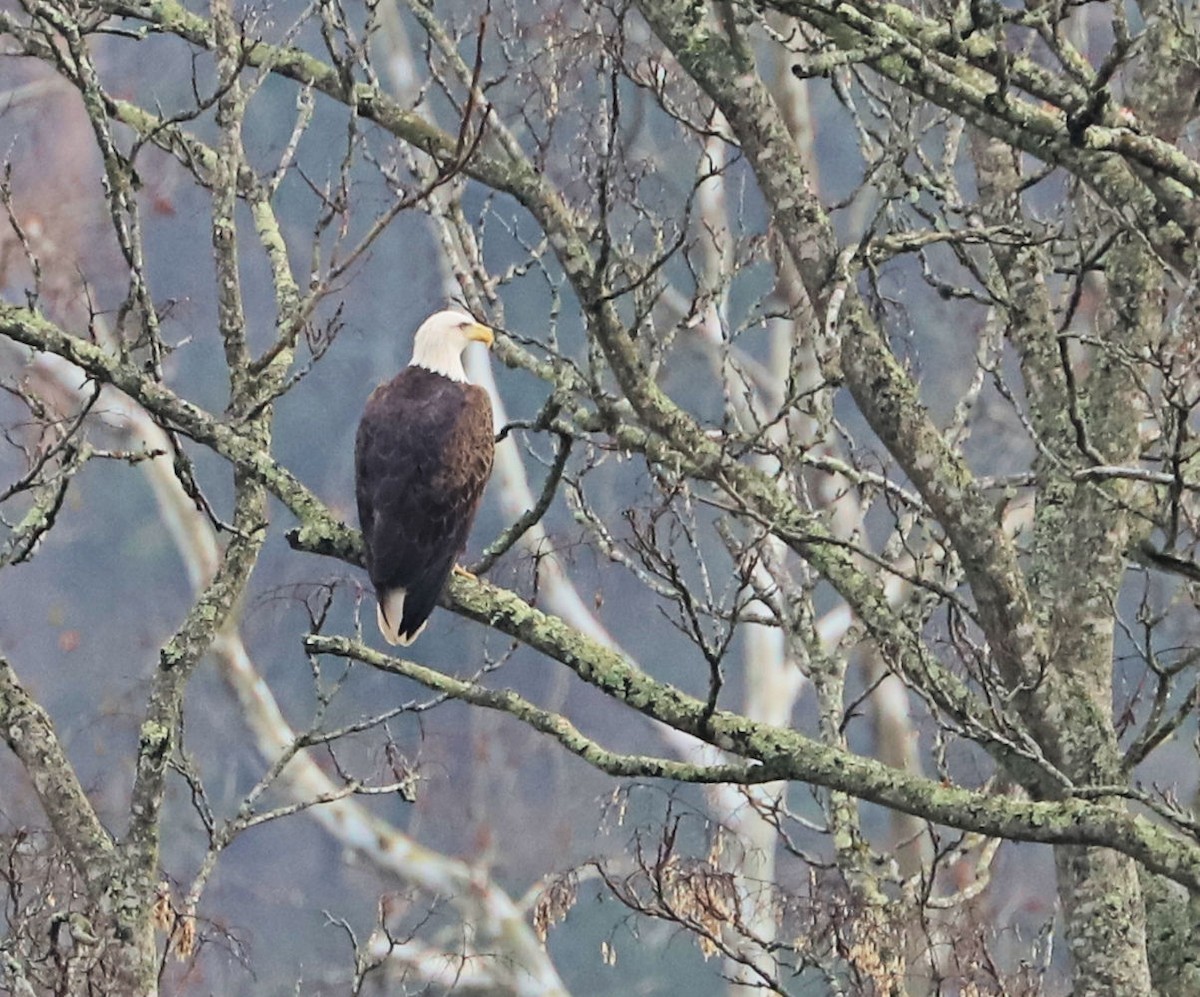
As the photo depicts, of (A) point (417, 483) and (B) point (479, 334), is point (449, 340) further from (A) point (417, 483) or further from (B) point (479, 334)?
(A) point (417, 483)

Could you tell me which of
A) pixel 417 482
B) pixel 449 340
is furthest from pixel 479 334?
pixel 417 482

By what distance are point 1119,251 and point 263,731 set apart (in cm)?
550

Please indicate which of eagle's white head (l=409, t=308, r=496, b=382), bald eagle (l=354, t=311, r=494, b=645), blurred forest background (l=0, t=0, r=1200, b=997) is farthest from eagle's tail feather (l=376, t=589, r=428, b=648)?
eagle's white head (l=409, t=308, r=496, b=382)

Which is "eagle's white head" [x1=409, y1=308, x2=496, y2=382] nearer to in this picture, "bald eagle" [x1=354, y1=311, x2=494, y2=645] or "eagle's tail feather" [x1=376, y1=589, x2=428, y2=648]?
"bald eagle" [x1=354, y1=311, x2=494, y2=645]

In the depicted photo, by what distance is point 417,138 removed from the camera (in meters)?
3.60

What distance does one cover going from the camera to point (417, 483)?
3.61 m

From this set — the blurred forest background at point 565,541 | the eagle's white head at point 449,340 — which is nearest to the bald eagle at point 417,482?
the eagle's white head at point 449,340

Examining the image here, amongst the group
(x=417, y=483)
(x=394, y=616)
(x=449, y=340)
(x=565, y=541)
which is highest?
(x=565, y=541)

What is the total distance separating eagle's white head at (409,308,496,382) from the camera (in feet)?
13.5

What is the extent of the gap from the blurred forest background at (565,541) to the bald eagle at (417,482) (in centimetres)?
26

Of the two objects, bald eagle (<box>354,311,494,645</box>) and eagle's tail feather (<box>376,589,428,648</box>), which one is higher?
bald eagle (<box>354,311,494,645</box>)

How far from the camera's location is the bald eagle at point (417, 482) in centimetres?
341

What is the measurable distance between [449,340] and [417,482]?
63 centimetres

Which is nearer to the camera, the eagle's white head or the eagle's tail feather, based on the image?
the eagle's tail feather
